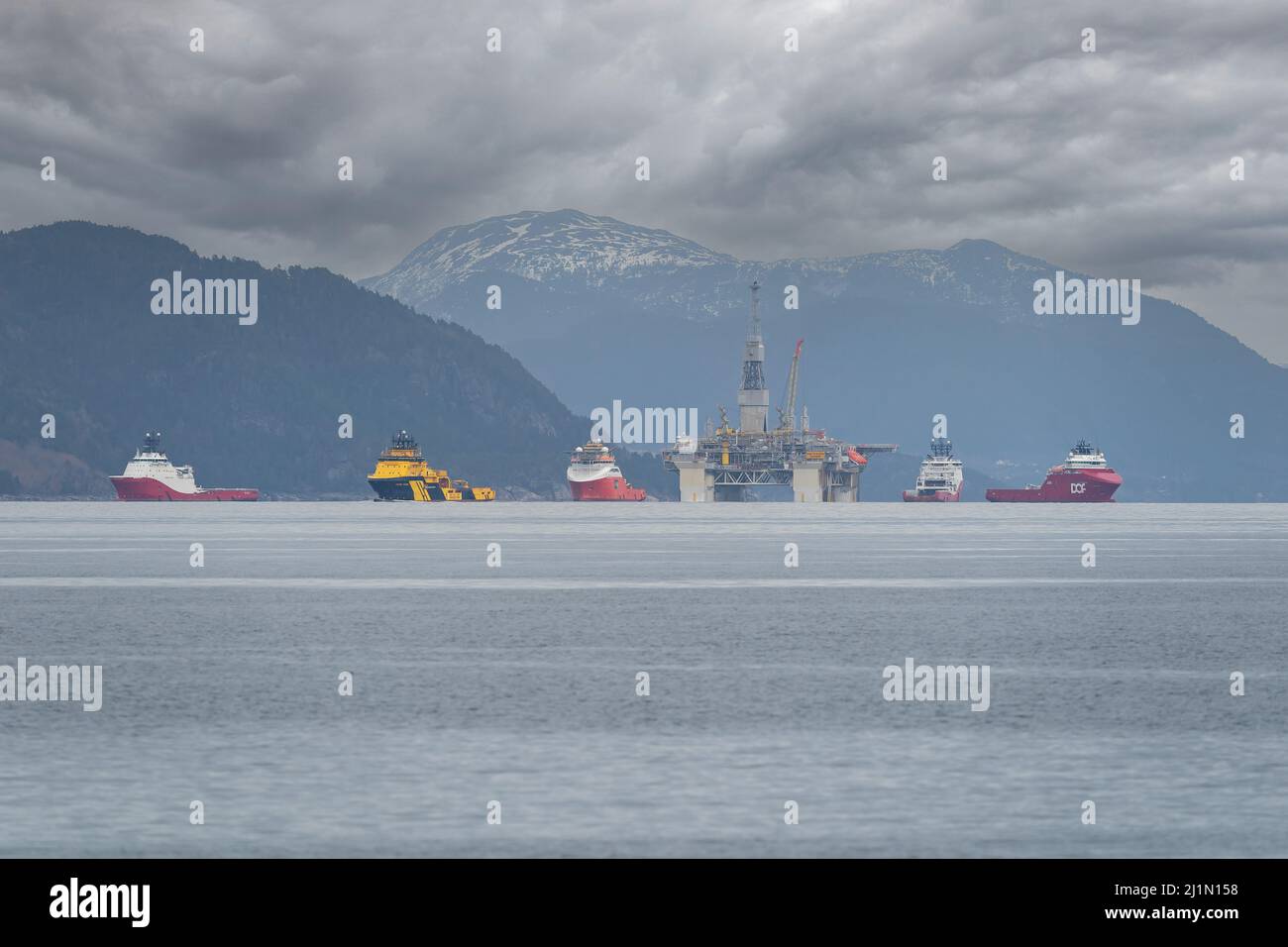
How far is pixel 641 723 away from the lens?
1314 inches

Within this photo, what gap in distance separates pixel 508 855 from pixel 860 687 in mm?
19622

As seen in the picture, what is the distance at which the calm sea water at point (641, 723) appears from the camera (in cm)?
2306

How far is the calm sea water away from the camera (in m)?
23.1

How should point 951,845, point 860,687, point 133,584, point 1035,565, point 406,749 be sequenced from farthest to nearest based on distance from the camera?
1. point 1035,565
2. point 133,584
3. point 860,687
4. point 406,749
5. point 951,845

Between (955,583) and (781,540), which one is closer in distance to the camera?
(955,583)

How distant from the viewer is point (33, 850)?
21.6 m

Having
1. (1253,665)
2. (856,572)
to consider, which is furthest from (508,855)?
(856,572)

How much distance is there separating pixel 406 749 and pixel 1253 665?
26.1 meters

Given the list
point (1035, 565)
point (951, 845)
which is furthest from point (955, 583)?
point (951, 845)

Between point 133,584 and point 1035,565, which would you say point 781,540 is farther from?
point 133,584

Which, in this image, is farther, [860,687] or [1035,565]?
[1035,565]
